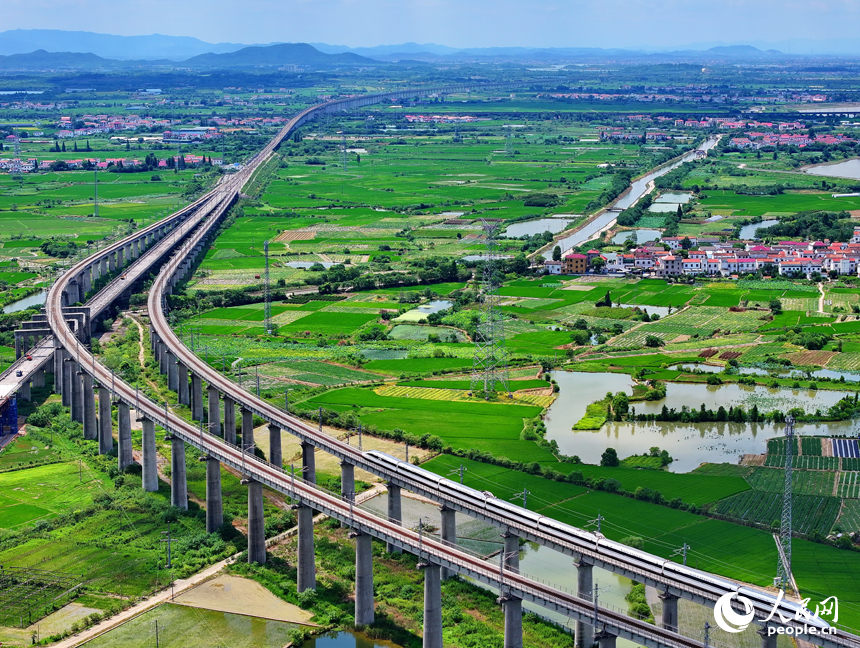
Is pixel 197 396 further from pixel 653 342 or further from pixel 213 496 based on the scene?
pixel 653 342

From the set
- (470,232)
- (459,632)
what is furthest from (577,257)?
(459,632)

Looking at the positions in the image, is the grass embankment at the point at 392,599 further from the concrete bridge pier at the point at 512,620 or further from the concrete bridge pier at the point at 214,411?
the concrete bridge pier at the point at 214,411

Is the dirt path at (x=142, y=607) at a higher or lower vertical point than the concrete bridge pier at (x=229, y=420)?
lower

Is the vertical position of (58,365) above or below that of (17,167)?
below

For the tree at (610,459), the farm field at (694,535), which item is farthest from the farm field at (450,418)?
the farm field at (694,535)

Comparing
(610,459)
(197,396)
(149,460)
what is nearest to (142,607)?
(149,460)

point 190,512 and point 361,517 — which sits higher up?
point 361,517

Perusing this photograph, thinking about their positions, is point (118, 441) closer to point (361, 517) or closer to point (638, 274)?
point (361, 517)
